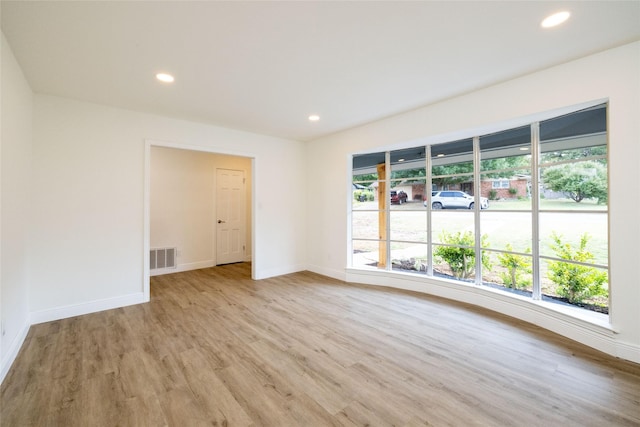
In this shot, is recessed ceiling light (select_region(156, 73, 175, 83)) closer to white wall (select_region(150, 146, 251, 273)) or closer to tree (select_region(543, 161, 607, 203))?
white wall (select_region(150, 146, 251, 273))

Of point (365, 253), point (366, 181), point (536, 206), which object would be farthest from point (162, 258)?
point (536, 206)

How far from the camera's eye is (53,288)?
325cm

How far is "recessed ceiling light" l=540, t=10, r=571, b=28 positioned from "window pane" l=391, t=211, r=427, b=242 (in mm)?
2667

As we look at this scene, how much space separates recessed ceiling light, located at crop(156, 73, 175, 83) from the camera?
2783mm

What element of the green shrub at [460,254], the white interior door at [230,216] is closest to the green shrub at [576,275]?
the green shrub at [460,254]

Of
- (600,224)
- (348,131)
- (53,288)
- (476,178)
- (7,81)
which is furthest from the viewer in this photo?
(348,131)

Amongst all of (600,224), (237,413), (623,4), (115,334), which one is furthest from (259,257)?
(623,4)

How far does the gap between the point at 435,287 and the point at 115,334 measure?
13.5 feet

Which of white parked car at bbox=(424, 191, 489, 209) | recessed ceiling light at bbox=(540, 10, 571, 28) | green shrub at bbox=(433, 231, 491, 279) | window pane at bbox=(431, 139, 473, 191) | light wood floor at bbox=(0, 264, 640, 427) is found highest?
recessed ceiling light at bbox=(540, 10, 571, 28)

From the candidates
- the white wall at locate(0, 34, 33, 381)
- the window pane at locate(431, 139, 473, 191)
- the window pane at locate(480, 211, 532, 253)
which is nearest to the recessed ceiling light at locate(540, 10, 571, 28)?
the window pane at locate(431, 139, 473, 191)

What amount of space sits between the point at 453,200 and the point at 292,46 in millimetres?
3119

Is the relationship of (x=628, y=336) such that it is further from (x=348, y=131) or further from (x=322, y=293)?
(x=348, y=131)

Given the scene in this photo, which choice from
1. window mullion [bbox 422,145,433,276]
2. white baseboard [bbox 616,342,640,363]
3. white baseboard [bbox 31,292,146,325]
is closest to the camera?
white baseboard [bbox 616,342,640,363]

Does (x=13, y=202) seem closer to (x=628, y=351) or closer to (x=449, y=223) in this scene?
(x=449, y=223)
